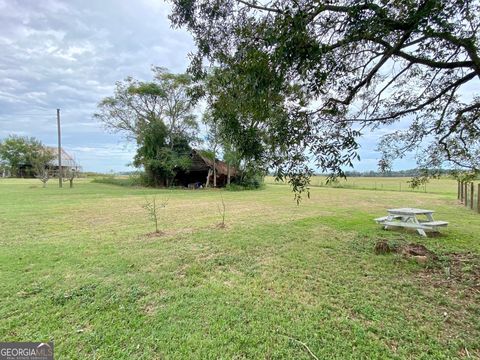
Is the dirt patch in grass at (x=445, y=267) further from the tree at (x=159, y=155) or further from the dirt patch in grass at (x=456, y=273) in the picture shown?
the tree at (x=159, y=155)

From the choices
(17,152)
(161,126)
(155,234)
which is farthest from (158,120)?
(17,152)

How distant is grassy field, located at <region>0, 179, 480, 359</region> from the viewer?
233 centimetres

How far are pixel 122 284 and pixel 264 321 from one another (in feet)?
6.69

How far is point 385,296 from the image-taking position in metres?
3.25

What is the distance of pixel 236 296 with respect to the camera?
3209mm

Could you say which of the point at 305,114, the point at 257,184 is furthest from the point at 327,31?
the point at 257,184
